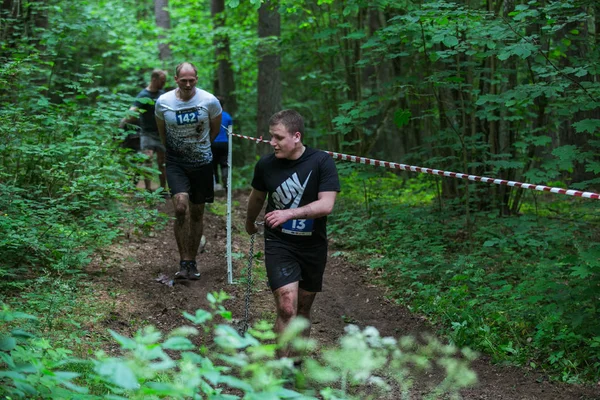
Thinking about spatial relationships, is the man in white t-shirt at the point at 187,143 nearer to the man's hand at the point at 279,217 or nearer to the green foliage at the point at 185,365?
the man's hand at the point at 279,217

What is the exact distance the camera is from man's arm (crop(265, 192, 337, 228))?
476 cm

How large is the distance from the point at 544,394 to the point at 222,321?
3108 millimetres

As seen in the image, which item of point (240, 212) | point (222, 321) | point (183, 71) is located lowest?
point (240, 212)

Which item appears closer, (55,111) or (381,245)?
(55,111)

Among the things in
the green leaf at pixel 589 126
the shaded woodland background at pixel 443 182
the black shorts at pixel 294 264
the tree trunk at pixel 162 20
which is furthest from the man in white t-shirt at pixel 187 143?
the tree trunk at pixel 162 20

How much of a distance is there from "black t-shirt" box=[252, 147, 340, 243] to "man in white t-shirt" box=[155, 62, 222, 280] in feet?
7.77

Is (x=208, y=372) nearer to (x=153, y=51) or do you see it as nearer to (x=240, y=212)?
(x=240, y=212)

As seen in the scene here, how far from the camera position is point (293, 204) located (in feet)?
17.0

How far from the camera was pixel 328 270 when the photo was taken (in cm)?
962

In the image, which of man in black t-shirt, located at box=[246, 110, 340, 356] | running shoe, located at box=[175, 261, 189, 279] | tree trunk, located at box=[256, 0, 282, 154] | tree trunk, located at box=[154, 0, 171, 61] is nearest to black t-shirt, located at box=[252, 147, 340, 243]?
man in black t-shirt, located at box=[246, 110, 340, 356]

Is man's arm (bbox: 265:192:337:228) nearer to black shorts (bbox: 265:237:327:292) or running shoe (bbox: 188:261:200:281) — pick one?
black shorts (bbox: 265:237:327:292)

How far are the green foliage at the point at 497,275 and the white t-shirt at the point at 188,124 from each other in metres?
3.14

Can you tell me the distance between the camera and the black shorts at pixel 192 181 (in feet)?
24.7

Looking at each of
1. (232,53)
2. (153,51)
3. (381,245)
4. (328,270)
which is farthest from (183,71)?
(153,51)
